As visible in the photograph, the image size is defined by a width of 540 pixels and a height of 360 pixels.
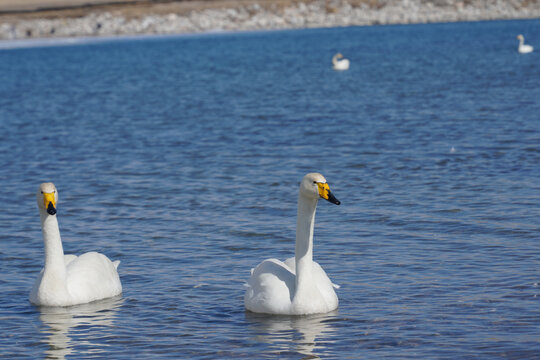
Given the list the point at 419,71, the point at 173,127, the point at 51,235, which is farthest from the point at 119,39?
the point at 51,235

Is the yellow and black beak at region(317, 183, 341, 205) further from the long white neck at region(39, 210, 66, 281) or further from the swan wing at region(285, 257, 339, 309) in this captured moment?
the long white neck at region(39, 210, 66, 281)

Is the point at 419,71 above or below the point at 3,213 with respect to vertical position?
above

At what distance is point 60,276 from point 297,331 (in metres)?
2.85

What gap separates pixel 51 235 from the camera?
10.6 metres

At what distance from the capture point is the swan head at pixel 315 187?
31.3ft

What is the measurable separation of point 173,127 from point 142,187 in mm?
9912

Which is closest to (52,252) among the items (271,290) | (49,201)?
(49,201)

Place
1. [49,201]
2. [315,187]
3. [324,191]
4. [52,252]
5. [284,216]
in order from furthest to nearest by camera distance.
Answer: [284,216]
[52,252]
[49,201]
[315,187]
[324,191]

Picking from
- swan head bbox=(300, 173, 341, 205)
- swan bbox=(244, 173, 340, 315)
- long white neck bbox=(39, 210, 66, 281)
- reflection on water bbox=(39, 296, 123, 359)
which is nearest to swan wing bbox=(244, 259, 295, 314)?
swan bbox=(244, 173, 340, 315)

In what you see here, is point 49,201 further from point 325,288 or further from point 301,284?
point 325,288

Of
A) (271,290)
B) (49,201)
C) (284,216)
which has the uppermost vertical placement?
(284,216)

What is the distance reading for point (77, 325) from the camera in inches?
395

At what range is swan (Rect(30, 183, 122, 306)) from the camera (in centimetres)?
1052

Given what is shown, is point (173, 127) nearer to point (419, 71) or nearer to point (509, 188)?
point (509, 188)
